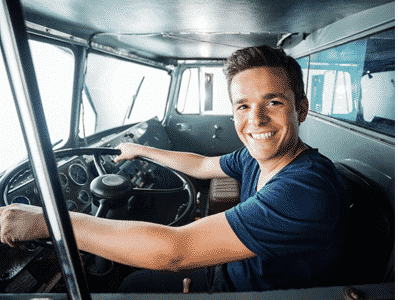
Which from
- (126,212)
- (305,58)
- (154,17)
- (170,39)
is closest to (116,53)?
(170,39)

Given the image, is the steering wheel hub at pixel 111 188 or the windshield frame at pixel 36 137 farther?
the steering wheel hub at pixel 111 188

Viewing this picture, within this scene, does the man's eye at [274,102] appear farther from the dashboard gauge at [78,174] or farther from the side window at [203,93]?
the side window at [203,93]

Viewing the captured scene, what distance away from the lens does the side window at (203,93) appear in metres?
4.48

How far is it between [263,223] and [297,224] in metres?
0.10

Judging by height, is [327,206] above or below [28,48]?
below

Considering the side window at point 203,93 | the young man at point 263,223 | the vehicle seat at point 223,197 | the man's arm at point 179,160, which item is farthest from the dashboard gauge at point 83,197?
the side window at point 203,93

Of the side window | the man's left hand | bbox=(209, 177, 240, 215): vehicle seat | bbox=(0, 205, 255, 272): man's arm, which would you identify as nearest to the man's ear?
bbox=(0, 205, 255, 272): man's arm

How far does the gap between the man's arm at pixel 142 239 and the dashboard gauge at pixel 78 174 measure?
3.34 feet

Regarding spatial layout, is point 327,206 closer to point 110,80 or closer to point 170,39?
point 170,39

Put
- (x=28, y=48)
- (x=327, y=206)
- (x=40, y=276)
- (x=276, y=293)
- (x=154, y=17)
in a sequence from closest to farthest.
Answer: (x=28, y=48), (x=276, y=293), (x=327, y=206), (x=40, y=276), (x=154, y=17)

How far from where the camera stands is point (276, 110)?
106cm

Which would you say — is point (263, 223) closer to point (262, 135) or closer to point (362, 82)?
point (262, 135)

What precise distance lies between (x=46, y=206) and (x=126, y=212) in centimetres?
128

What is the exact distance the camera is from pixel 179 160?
70.4 inches
